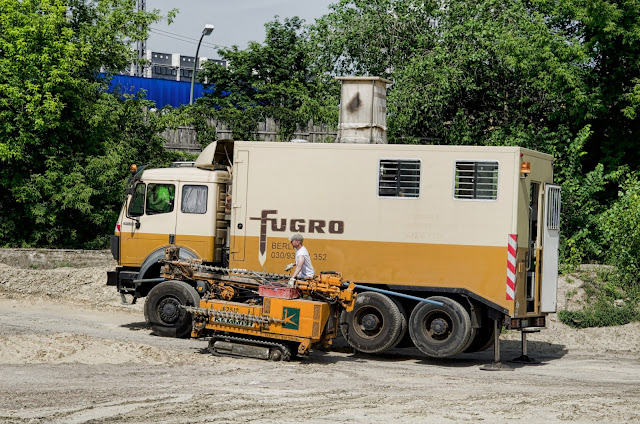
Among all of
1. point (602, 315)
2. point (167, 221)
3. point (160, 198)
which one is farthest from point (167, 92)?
point (602, 315)

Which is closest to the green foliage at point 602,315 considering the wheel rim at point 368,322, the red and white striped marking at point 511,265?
the red and white striped marking at point 511,265

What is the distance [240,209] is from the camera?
1653cm

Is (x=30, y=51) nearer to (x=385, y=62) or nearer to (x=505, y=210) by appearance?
(x=385, y=62)

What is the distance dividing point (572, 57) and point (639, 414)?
13.5 metres

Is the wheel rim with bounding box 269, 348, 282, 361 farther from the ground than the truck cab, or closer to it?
closer to it

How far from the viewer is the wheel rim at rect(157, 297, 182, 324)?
17.0m

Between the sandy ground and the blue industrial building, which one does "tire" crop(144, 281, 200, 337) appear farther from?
the blue industrial building

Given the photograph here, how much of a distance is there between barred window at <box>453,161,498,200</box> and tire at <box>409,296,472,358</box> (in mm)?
1798

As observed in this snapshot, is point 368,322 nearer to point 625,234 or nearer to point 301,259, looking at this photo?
point 301,259

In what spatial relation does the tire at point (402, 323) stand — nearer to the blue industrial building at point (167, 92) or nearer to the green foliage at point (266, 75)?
the green foliage at point (266, 75)

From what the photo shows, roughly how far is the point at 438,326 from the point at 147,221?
622 centimetres

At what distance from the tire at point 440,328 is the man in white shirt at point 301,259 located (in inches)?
75.6

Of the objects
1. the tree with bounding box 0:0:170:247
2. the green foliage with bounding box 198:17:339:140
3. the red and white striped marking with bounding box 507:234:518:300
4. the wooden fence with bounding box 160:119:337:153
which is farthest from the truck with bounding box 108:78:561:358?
the green foliage with bounding box 198:17:339:140

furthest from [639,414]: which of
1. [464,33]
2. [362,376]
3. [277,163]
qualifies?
[464,33]
